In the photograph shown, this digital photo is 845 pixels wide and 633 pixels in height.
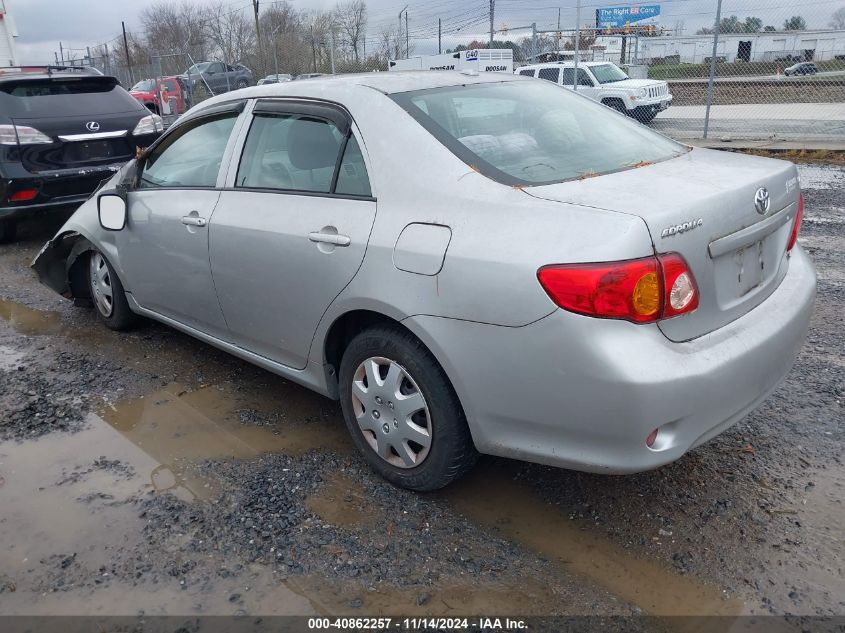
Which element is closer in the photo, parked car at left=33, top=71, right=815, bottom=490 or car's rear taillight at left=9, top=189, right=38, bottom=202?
parked car at left=33, top=71, right=815, bottom=490

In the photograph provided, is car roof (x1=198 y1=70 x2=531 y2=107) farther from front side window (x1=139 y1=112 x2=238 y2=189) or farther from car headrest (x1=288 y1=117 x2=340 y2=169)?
front side window (x1=139 y1=112 x2=238 y2=189)

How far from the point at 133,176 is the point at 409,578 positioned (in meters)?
3.04

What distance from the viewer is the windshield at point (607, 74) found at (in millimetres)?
17266

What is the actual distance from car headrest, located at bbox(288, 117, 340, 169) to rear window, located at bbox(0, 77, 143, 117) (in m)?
4.93

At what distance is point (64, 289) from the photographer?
520cm

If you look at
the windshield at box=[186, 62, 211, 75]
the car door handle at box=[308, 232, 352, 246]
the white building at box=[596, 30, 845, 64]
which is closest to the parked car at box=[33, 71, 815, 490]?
the car door handle at box=[308, 232, 352, 246]

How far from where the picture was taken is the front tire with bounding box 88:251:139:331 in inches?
183

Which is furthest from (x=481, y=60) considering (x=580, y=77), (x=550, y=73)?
(x=580, y=77)

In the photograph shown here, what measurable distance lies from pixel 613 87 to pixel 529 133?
49.2 feet

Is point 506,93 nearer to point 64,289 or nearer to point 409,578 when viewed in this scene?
point 409,578

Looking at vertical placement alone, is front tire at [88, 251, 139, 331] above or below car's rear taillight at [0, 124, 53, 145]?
below

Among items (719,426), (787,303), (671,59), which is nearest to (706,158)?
(787,303)

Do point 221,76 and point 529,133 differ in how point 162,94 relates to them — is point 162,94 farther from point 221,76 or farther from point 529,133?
point 529,133

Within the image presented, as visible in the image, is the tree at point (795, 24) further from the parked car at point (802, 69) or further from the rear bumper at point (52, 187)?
the rear bumper at point (52, 187)
